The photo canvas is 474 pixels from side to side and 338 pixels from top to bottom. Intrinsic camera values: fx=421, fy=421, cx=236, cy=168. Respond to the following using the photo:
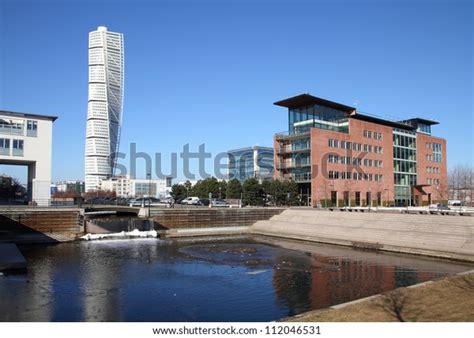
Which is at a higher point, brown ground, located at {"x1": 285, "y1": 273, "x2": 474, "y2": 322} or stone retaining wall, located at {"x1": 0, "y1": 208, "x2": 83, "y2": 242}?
stone retaining wall, located at {"x1": 0, "y1": 208, "x2": 83, "y2": 242}

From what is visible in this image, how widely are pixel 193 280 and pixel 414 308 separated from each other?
41.2ft

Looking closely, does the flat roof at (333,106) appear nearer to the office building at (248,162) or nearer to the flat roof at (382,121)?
the flat roof at (382,121)

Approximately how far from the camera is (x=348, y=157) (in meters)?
76.1

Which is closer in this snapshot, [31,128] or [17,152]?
[17,152]

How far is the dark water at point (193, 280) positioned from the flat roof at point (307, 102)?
40.2m

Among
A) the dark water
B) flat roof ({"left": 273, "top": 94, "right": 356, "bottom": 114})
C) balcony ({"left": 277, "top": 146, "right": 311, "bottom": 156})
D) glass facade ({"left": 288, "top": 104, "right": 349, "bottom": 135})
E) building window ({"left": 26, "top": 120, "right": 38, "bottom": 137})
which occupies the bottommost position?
the dark water

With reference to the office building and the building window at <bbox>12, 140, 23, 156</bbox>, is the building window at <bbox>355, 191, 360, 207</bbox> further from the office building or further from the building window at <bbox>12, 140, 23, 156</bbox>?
the office building

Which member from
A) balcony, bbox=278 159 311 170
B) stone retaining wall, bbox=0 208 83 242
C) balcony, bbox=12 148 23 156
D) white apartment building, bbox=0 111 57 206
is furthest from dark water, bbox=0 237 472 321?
balcony, bbox=278 159 311 170

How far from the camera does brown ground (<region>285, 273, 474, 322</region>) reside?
12922mm

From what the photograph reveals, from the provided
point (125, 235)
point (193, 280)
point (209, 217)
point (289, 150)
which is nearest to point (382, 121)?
point (289, 150)

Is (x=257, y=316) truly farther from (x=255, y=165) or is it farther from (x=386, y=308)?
(x=255, y=165)

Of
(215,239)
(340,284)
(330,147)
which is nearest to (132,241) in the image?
(215,239)

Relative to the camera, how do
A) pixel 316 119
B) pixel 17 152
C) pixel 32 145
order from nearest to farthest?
pixel 17 152 → pixel 32 145 → pixel 316 119

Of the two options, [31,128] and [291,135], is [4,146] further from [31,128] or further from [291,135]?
[291,135]
